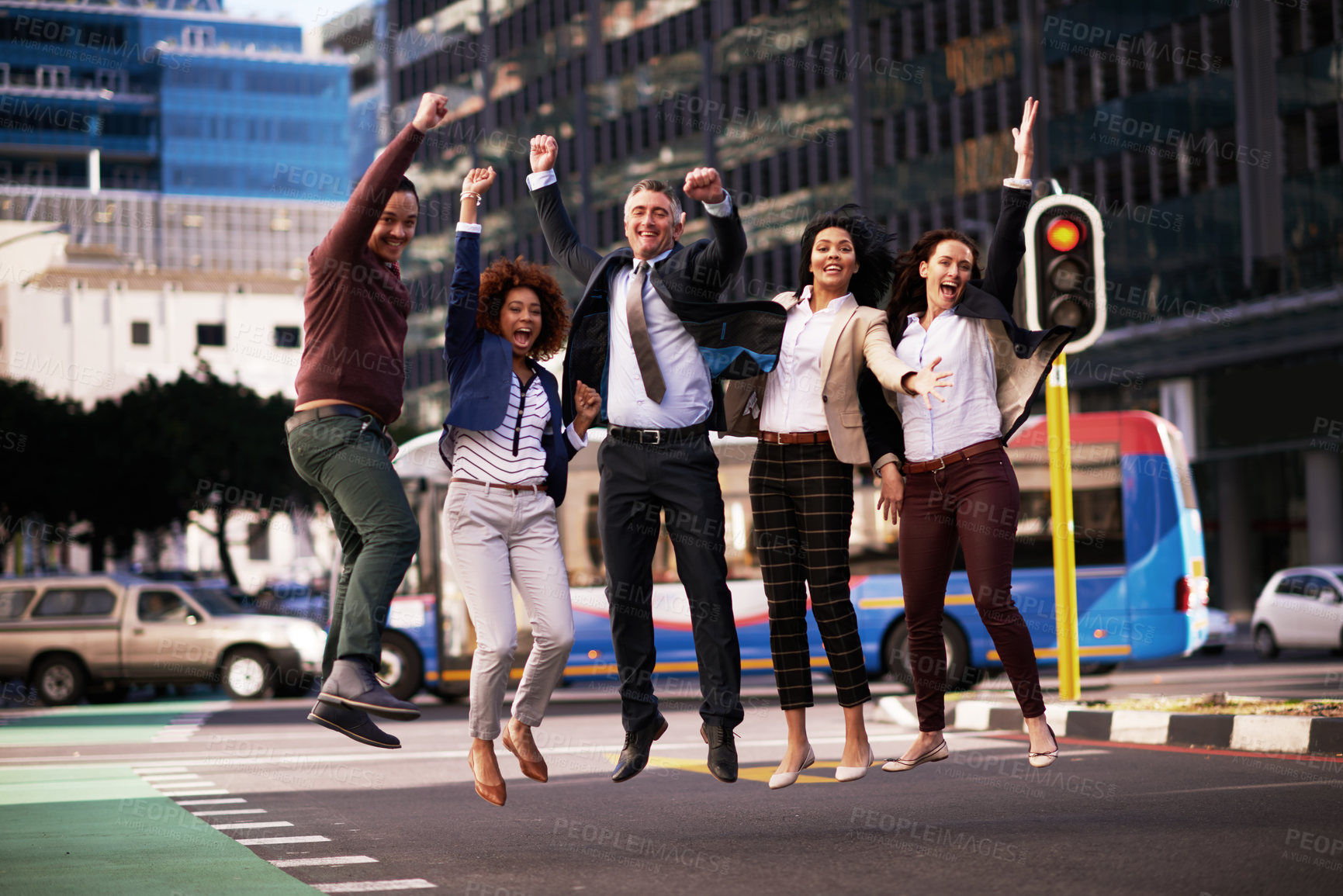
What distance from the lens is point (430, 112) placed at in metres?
6.45

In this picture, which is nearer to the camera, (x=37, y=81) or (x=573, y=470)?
(x=573, y=470)

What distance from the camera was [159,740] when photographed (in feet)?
52.1

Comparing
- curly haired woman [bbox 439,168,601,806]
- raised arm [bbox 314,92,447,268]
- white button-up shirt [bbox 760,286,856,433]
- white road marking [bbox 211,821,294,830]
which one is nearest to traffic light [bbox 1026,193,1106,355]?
white button-up shirt [bbox 760,286,856,433]

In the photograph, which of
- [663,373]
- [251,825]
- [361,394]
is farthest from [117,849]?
[663,373]

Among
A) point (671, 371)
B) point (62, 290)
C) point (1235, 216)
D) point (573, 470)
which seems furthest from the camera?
point (62, 290)

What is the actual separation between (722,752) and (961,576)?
13.0m

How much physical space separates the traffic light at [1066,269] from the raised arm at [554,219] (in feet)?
12.3

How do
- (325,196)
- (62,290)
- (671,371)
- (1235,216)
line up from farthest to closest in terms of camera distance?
(325,196)
(62,290)
(1235,216)
(671,371)

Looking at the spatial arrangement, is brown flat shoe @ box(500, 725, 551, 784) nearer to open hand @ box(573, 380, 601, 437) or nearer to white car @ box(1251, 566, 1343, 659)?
open hand @ box(573, 380, 601, 437)

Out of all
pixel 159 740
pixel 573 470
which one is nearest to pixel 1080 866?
pixel 159 740

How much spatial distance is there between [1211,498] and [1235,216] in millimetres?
6711

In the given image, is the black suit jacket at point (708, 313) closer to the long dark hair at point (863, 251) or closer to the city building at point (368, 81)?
the long dark hair at point (863, 251)

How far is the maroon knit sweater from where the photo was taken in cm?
656

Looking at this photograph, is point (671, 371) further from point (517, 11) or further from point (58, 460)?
point (517, 11)
